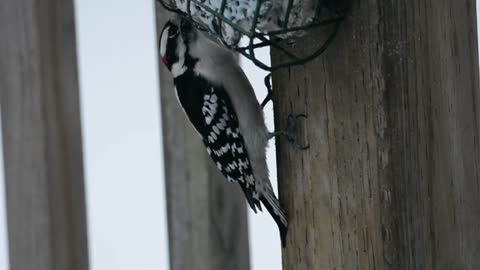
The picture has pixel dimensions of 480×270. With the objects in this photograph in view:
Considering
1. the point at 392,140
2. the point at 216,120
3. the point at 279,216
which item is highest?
the point at 216,120

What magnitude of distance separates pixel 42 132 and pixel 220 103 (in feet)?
2.26

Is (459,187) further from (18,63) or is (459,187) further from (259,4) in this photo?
(18,63)

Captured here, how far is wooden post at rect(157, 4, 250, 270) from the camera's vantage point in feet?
6.81

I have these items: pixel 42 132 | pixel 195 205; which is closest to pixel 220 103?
pixel 195 205

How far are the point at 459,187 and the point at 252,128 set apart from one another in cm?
73

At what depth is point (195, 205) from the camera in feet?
6.82

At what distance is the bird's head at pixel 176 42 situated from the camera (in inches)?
94.3

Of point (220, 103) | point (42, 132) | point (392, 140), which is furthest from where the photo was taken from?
point (220, 103)

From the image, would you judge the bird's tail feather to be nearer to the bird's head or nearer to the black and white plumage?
the black and white plumage

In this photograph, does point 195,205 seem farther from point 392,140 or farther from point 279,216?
point 392,140

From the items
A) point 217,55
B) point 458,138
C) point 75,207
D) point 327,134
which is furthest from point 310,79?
point 217,55

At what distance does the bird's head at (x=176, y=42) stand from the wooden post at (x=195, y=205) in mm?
262

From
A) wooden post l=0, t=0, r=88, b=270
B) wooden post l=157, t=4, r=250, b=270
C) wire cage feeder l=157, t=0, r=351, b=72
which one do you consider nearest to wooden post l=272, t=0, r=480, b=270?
wire cage feeder l=157, t=0, r=351, b=72

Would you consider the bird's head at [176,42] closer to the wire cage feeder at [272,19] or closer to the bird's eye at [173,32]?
the bird's eye at [173,32]
